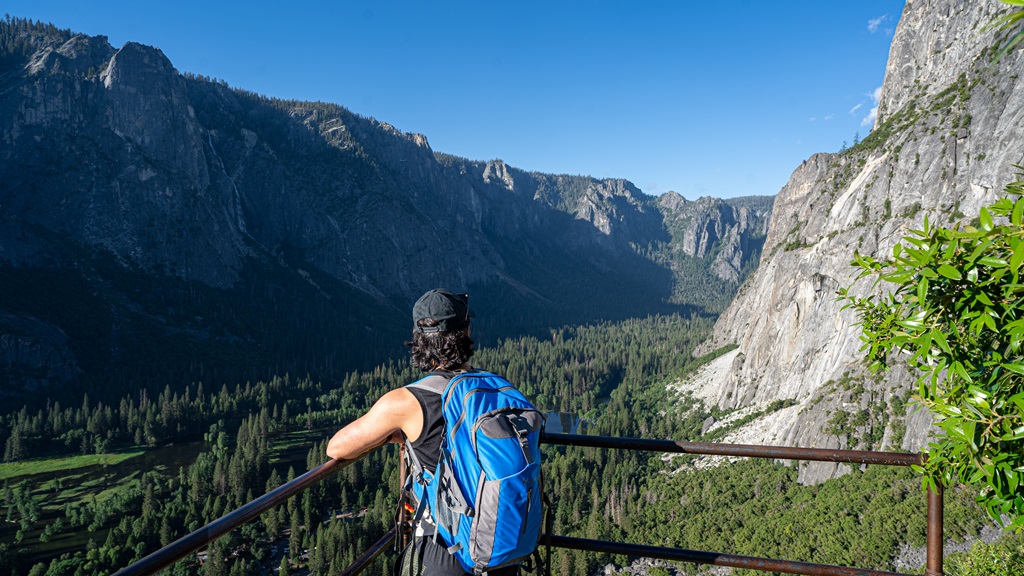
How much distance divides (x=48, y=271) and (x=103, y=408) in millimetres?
56619

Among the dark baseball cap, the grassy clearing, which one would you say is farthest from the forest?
the dark baseball cap

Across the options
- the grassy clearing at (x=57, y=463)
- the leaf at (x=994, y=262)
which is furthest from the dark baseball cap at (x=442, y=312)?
the grassy clearing at (x=57, y=463)

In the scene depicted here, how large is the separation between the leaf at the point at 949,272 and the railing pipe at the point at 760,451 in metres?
1.86

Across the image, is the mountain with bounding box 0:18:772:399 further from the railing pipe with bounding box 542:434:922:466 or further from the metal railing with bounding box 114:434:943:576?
the railing pipe with bounding box 542:434:922:466

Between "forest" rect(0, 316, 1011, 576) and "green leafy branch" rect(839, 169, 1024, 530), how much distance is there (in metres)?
41.5

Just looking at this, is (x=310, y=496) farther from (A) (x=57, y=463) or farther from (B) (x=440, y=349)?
(B) (x=440, y=349)

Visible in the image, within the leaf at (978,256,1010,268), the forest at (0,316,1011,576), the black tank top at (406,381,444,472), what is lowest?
the forest at (0,316,1011,576)

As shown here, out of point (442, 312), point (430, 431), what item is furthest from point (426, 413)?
point (442, 312)

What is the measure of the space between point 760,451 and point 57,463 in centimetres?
11413

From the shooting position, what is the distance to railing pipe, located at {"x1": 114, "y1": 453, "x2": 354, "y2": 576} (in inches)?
111

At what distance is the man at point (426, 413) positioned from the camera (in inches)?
143

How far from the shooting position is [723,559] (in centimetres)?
438

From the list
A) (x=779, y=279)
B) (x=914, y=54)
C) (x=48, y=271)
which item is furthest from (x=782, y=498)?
(x=48, y=271)

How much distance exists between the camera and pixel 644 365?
15550cm
